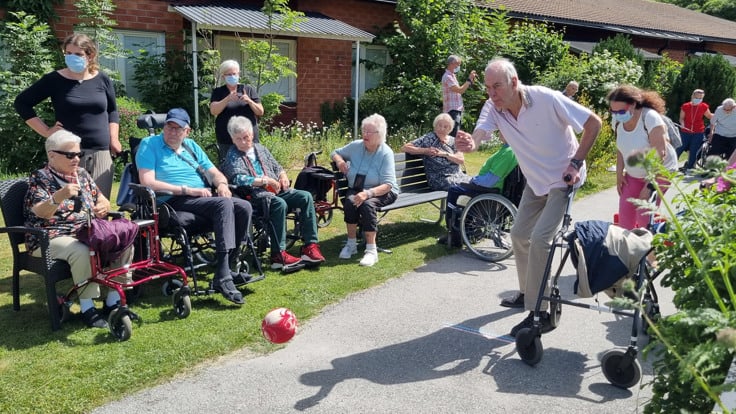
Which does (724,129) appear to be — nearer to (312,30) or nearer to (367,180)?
(312,30)

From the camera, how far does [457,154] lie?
297 inches

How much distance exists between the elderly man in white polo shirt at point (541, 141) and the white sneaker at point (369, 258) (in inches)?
76.5

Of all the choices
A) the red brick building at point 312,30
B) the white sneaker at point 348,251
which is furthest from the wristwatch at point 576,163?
the red brick building at point 312,30

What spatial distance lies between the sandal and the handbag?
2.43 feet

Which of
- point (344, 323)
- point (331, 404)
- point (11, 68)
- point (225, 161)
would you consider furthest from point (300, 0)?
point (331, 404)

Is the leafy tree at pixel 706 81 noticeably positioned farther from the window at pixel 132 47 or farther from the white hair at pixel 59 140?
the white hair at pixel 59 140

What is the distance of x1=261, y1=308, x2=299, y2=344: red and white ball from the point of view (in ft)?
13.7

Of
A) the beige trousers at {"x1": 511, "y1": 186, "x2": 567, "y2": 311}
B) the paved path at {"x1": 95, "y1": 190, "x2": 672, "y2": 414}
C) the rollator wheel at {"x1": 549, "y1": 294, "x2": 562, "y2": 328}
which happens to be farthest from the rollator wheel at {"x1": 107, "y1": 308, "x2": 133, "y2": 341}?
the rollator wheel at {"x1": 549, "y1": 294, "x2": 562, "y2": 328}

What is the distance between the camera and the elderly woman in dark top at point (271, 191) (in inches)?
229

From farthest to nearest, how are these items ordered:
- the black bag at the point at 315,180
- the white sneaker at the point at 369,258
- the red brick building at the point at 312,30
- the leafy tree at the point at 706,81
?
the leafy tree at the point at 706,81 < the red brick building at the point at 312,30 < the black bag at the point at 315,180 < the white sneaker at the point at 369,258

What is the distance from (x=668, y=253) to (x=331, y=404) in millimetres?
2010

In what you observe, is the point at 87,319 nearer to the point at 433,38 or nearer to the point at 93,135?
the point at 93,135

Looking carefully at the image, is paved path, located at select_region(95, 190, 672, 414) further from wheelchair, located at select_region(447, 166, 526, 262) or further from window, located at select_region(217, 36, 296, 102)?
window, located at select_region(217, 36, 296, 102)

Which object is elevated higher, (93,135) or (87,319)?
(93,135)
